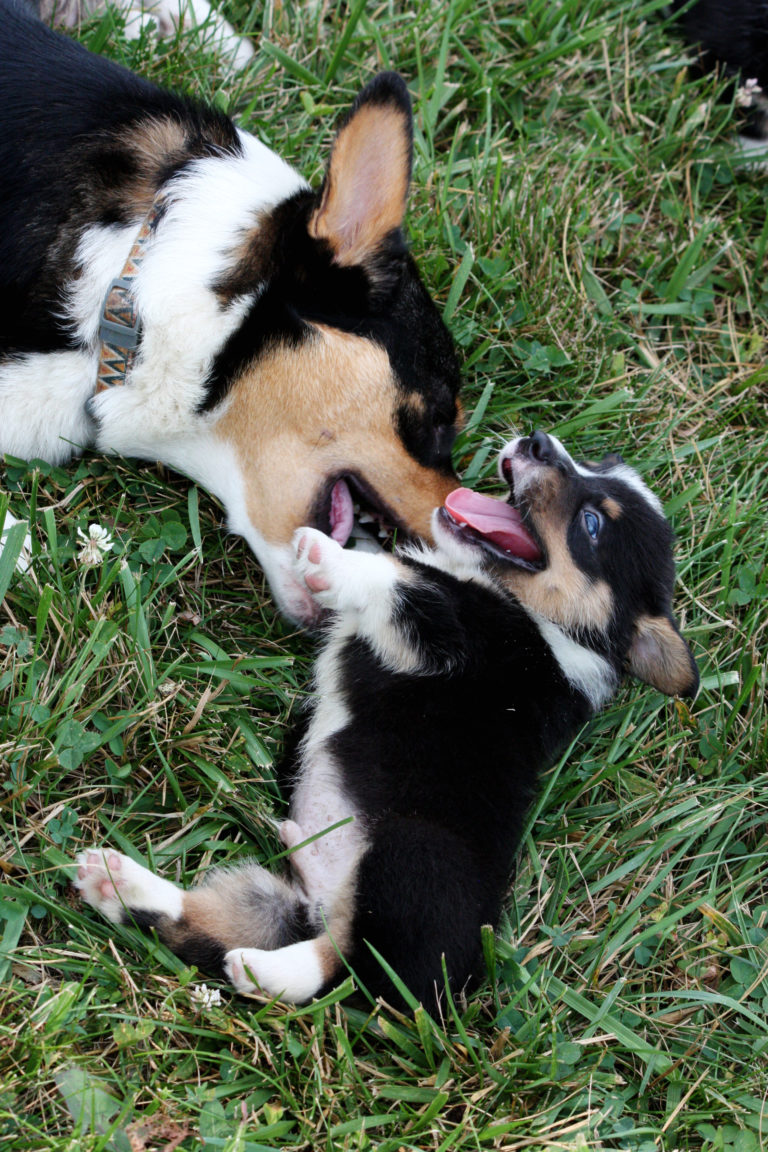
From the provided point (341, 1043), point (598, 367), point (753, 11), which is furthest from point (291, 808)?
point (753, 11)

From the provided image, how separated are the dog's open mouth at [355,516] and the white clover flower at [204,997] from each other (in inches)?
48.5

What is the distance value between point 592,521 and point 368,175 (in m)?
1.14

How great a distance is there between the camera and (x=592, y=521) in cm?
312

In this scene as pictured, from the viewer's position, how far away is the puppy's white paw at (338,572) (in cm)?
287

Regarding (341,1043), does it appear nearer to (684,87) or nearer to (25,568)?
(25,568)

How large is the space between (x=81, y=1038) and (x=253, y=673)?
104cm

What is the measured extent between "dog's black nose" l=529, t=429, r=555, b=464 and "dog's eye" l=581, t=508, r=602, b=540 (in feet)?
0.59

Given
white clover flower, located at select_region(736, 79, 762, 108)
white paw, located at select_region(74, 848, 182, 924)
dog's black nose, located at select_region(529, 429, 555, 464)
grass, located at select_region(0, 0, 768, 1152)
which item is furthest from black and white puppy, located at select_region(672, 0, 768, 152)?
white paw, located at select_region(74, 848, 182, 924)

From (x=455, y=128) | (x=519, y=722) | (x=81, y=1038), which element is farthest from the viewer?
(x=455, y=128)

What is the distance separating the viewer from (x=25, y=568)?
290cm

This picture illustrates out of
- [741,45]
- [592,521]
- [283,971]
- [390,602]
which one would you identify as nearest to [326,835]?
[283,971]

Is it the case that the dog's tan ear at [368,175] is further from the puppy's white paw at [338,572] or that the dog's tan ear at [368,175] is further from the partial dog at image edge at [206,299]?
the puppy's white paw at [338,572]

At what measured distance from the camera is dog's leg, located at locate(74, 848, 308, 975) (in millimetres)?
2488

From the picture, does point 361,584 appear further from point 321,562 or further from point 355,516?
point 355,516
